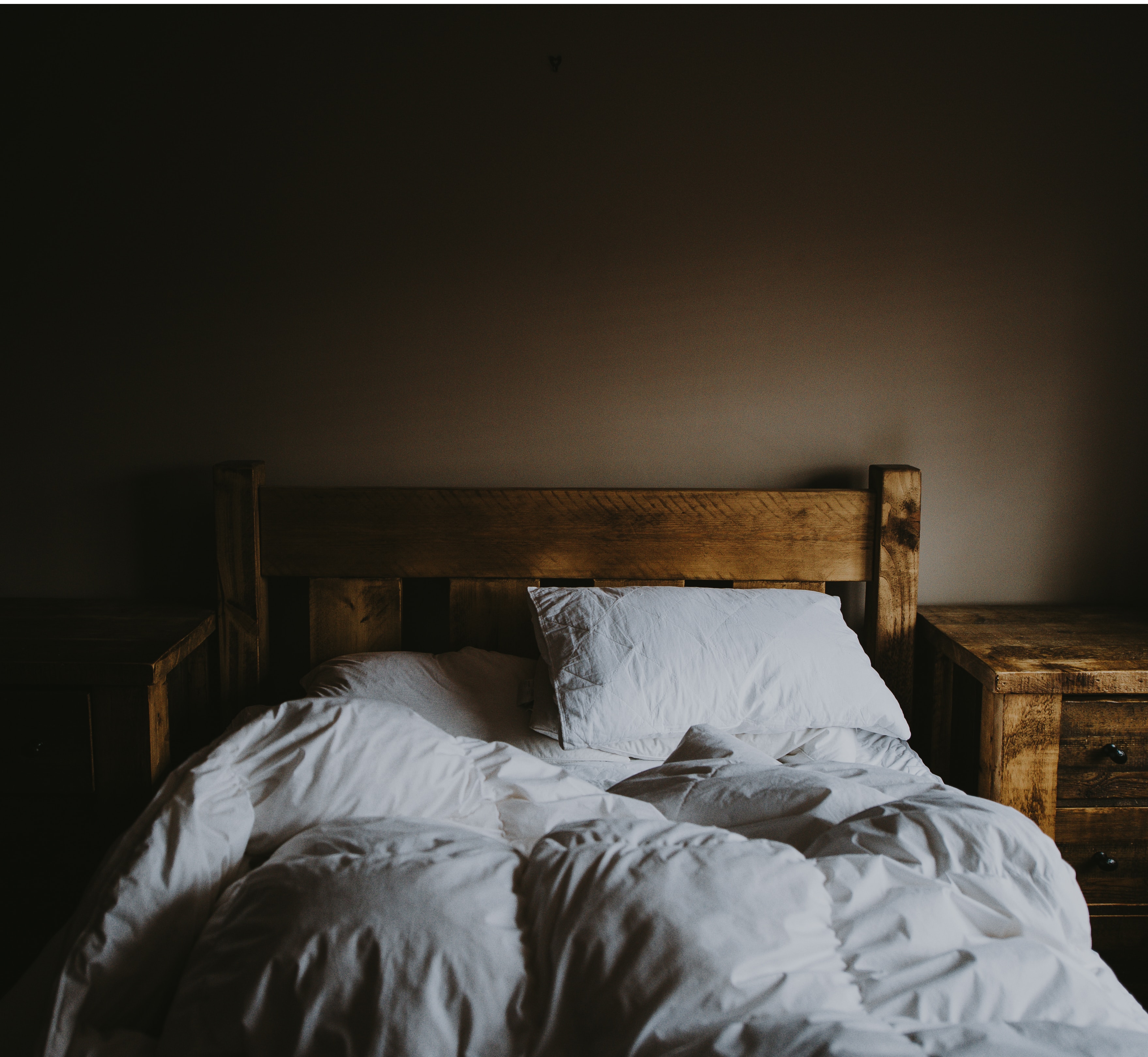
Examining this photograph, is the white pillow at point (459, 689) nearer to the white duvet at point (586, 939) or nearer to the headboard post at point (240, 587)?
the headboard post at point (240, 587)

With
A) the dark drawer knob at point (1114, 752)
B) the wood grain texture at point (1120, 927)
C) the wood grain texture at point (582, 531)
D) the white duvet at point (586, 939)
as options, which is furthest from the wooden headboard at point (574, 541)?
the white duvet at point (586, 939)

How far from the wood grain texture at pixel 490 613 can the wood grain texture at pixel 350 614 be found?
13 cm

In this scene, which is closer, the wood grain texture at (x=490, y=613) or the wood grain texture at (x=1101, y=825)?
the wood grain texture at (x=1101, y=825)

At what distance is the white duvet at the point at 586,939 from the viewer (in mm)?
640

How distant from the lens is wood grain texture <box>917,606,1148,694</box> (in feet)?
4.92

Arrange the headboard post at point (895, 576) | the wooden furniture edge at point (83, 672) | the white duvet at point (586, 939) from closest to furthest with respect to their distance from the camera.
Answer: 1. the white duvet at point (586, 939)
2. the wooden furniture edge at point (83, 672)
3. the headboard post at point (895, 576)

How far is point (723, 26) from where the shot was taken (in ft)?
5.97

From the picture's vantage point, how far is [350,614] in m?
1.86

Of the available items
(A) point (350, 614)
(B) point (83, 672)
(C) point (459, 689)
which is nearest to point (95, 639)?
(B) point (83, 672)

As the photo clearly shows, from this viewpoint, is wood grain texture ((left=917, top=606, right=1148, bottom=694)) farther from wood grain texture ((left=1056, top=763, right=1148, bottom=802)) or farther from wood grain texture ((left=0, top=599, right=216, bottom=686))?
wood grain texture ((left=0, top=599, right=216, bottom=686))

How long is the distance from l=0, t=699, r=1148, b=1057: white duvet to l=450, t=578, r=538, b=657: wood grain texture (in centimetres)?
83

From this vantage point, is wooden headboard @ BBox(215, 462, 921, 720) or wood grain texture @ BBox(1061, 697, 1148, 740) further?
wooden headboard @ BBox(215, 462, 921, 720)

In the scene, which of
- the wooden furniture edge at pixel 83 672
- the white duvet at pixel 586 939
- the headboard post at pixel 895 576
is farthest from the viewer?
the headboard post at pixel 895 576

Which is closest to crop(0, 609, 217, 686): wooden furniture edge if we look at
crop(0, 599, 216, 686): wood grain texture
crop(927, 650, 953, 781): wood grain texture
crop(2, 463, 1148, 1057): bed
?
crop(0, 599, 216, 686): wood grain texture
